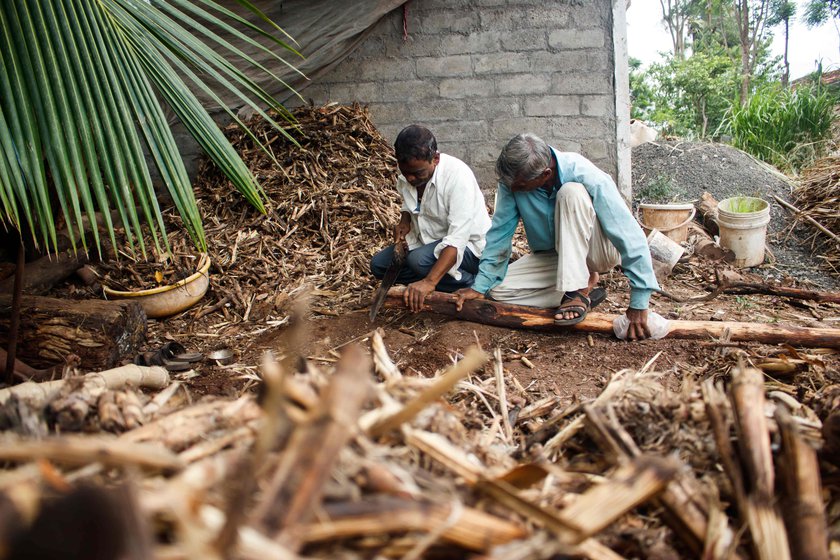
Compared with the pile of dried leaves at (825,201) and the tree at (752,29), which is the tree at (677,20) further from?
the pile of dried leaves at (825,201)

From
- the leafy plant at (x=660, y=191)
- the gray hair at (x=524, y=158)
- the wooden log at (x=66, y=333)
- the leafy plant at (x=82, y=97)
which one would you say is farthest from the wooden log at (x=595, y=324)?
the leafy plant at (x=660, y=191)

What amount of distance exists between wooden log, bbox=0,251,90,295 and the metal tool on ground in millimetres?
2242

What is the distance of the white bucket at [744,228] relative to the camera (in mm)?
6111

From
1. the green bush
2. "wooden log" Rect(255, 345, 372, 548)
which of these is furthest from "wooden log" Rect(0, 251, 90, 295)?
the green bush

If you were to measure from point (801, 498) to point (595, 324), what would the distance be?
8.69ft

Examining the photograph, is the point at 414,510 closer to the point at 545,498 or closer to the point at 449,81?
the point at 545,498

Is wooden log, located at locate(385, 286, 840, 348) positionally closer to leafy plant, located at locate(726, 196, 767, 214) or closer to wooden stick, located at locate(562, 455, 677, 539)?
wooden stick, located at locate(562, 455, 677, 539)

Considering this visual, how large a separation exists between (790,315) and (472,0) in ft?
13.7

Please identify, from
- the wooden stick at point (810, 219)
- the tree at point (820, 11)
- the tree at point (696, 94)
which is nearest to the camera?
the wooden stick at point (810, 219)

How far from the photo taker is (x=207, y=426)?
1418 millimetres

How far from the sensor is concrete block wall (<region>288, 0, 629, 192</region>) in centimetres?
619

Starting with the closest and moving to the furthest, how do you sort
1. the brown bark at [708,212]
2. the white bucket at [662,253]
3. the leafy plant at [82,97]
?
the leafy plant at [82,97]
the white bucket at [662,253]
the brown bark at [708,212]

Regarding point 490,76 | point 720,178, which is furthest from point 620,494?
point 720,178

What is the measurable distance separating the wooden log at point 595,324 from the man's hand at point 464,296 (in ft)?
0.10
